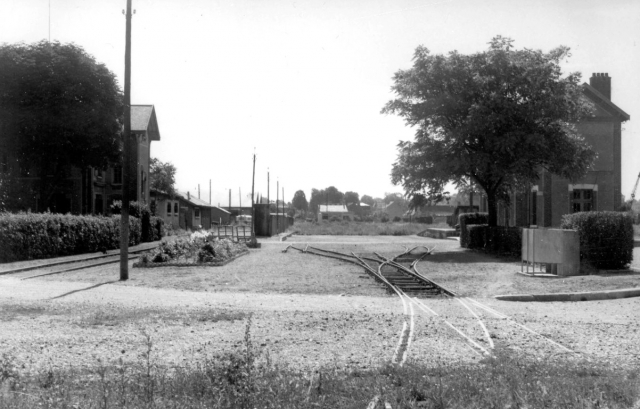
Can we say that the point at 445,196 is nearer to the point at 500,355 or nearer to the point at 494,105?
the point at 494,105

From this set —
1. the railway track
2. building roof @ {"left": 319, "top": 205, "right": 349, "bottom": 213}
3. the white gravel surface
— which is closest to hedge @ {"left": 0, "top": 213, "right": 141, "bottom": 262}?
the railway track

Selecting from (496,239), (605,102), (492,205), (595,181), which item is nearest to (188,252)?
(496,239)

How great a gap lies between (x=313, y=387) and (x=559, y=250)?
1440cm

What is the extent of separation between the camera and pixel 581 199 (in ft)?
133

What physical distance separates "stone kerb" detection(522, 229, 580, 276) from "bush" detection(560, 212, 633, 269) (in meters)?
1.64

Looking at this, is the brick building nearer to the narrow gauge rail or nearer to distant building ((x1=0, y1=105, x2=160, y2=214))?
the narrow gauge rail

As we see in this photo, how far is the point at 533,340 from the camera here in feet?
28.5

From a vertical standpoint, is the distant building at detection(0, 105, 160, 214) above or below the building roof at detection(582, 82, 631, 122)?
below

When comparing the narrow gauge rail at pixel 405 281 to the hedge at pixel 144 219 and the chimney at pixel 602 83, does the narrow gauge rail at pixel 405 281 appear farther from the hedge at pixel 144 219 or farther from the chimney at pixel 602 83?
the chimney at pixel 602 83

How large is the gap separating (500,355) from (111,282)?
11774 mm

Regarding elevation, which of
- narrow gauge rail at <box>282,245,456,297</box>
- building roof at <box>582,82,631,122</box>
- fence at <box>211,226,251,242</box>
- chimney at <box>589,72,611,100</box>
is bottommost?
narrow gauge rail at <box>282,245,456,297</box>

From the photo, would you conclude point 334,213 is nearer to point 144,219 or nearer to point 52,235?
point 144,219

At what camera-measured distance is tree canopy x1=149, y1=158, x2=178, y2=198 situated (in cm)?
7181

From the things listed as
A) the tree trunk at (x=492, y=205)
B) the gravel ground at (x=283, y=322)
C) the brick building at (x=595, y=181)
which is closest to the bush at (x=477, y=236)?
the tree trunk at (x=492, y=205)
